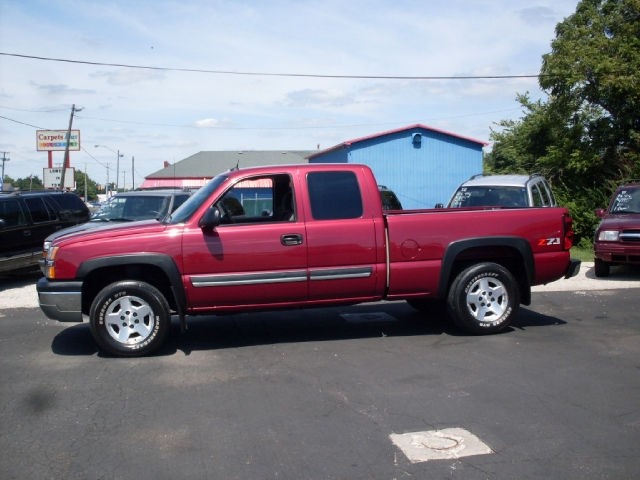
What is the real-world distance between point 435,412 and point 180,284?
2.95 meters

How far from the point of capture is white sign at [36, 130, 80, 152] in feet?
236

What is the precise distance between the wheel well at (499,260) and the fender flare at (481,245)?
1.8 inches

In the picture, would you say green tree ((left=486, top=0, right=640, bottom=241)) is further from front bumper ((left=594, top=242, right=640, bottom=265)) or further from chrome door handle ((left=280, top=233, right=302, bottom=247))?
chrome door handle ((left=280, top=233, right=302, bottom=247))

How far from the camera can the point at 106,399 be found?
214 inches

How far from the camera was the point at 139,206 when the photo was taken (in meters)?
11.8

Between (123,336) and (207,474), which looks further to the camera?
(123,336)

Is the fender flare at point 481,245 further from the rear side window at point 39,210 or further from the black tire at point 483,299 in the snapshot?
the rear side window at point 39,210

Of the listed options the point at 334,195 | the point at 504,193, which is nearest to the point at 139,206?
the point at 334,195

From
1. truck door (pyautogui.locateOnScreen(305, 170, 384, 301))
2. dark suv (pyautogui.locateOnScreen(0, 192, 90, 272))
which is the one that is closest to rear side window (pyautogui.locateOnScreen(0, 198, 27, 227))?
dark suv (pyautogui.locateOnScreen(0, 192, 90, 272))

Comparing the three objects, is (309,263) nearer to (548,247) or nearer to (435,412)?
(435,412)

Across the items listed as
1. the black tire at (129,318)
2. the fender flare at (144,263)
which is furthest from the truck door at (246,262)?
the black tire at (129,318)

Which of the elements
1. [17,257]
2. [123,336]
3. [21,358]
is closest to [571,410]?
[123,336]

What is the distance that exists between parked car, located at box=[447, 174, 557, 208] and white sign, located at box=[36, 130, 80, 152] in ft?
215

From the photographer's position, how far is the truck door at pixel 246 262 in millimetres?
6680
